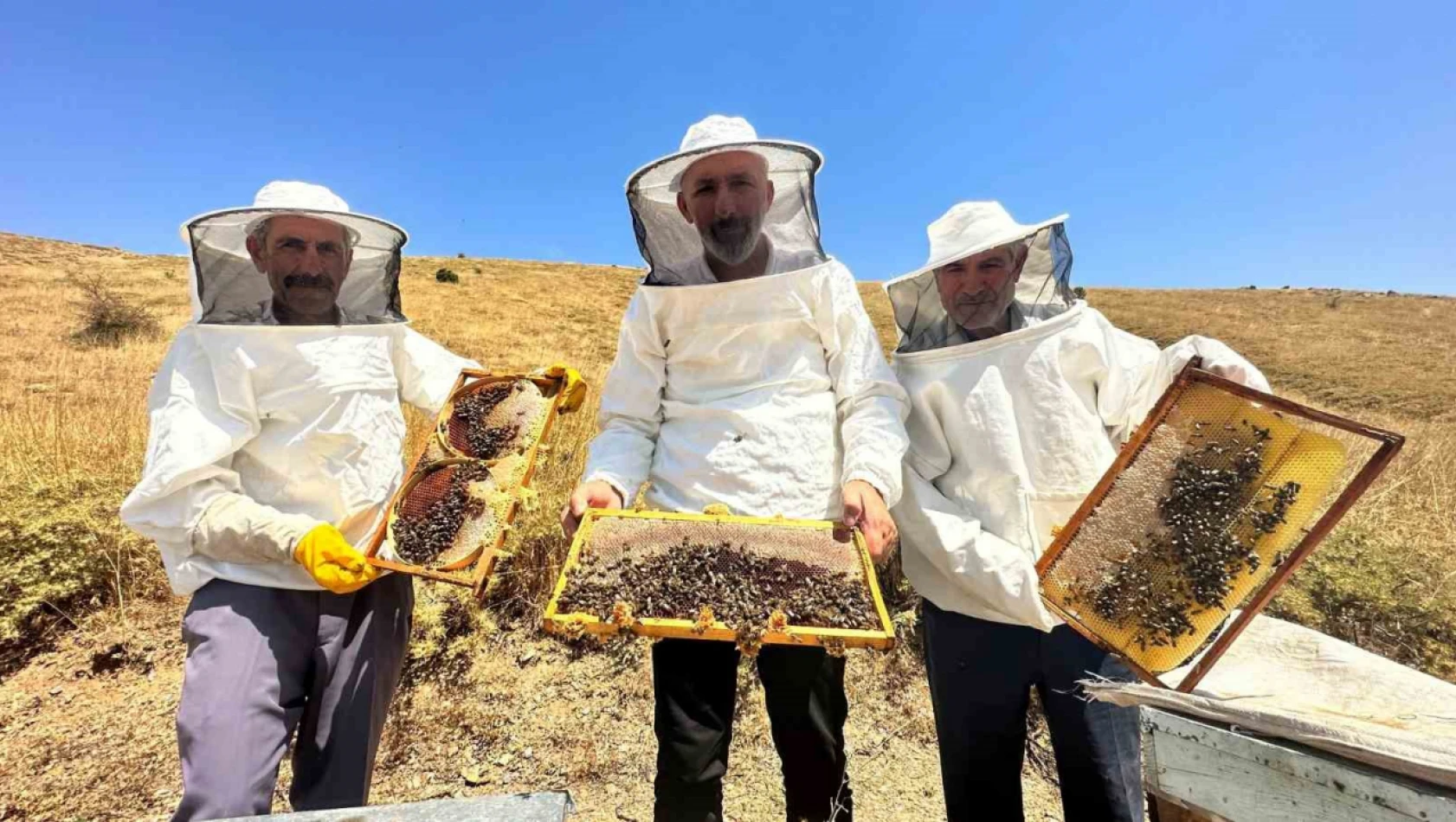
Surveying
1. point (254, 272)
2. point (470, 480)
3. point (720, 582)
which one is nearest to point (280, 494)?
point (470, 480)

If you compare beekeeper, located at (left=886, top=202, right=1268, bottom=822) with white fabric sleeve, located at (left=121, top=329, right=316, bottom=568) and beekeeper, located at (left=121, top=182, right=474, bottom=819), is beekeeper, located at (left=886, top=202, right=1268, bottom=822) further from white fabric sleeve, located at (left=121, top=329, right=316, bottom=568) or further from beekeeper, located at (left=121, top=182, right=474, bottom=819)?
white fabric sleeve, located at (left=121, top=329, right=316, bottom=568)

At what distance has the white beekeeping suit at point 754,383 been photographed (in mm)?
2830

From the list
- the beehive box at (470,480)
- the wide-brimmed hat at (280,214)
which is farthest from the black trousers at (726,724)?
the wide-brimmed hat at (280,214)

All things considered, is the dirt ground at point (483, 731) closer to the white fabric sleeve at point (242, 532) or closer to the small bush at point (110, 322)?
the white fabric sleeve at point (242, 532)

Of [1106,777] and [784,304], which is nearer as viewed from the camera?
[1106,777]

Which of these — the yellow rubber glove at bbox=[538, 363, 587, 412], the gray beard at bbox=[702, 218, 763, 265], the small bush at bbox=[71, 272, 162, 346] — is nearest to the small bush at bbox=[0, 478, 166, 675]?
the yellow rubber glove at bbox=[538, 363, 587, 412]

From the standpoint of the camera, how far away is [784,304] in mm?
2947

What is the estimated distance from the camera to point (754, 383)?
295 cm

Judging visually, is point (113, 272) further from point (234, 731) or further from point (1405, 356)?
point (1405, 356)

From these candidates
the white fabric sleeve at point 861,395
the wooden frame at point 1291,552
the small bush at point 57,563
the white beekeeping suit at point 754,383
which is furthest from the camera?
the small bush at point 57,563

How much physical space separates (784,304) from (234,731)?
9.10ft

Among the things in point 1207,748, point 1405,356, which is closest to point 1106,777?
point 1207,748

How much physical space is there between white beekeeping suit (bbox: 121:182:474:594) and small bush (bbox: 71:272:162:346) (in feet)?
73.1

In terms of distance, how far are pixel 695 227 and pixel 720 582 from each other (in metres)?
1.81
